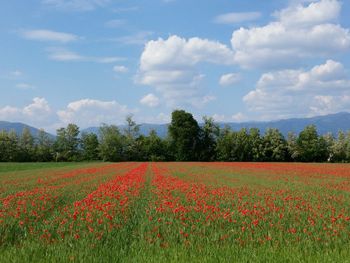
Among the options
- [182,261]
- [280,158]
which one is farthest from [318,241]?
[280,158]

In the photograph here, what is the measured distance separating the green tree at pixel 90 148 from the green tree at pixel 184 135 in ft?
88.4

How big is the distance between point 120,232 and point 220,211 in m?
4.61

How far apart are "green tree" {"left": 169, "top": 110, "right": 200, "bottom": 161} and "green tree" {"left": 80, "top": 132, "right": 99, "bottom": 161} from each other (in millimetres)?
26947

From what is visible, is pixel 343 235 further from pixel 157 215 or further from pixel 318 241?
pixel 157 215

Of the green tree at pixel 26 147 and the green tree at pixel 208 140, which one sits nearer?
the green tree at pixel 208 140

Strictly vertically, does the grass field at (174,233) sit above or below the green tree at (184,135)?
below

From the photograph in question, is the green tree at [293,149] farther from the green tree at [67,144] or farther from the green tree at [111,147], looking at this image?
the green tree at [67,144]

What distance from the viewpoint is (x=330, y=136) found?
11312 centimetres

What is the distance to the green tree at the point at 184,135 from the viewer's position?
108m

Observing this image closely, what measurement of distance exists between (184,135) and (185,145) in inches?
111

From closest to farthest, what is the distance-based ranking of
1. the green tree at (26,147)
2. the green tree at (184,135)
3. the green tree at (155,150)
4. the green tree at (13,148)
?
the green tree at (184,135), the green tree at (155,150), the green tree at (13,148), the green tree at (26,147)

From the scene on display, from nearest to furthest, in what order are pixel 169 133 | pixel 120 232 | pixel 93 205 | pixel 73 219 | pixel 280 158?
1. pixel 120 232
2. pixel 73 219
3. pixel 93 205
4. pixel 280 158
5. pixel 169 133

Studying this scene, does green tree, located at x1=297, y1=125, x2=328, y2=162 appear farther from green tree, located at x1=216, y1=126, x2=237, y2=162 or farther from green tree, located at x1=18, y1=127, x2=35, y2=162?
green tree, located at x1=18, y1=127, x2=35, y2=162

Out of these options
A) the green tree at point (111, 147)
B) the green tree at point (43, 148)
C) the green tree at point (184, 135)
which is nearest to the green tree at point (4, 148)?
the green tree at point (43, 148)
